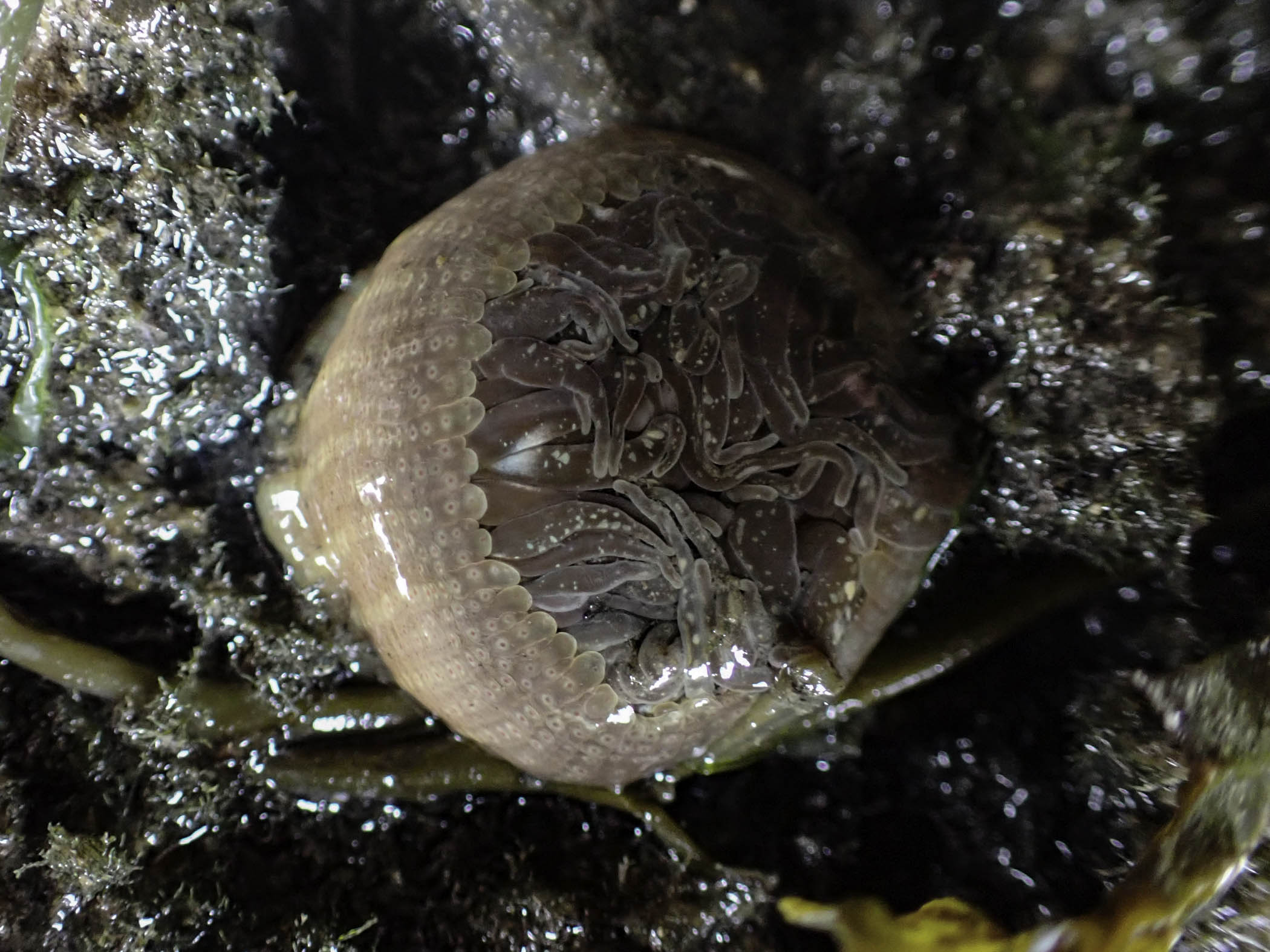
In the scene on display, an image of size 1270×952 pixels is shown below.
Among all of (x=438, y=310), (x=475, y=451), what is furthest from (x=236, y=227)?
(x=475, y=451)

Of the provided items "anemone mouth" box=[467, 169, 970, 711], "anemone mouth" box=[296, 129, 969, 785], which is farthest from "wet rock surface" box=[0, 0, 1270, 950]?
"anemone mouth" box=[467, 169, 970, 711]

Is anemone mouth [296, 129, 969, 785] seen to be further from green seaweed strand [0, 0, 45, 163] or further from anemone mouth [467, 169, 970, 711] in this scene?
green seaweed strand [0, 0, 45, 163]

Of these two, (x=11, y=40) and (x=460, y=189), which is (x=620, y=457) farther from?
(x=11, y=40)

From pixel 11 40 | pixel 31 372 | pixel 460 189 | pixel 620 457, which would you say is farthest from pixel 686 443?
pixel 11 40

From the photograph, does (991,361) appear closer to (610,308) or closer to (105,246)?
(610,308)

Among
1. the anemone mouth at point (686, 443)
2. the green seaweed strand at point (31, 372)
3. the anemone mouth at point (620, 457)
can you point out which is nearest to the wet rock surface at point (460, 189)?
the green seaweed strand at point (31, 372)
